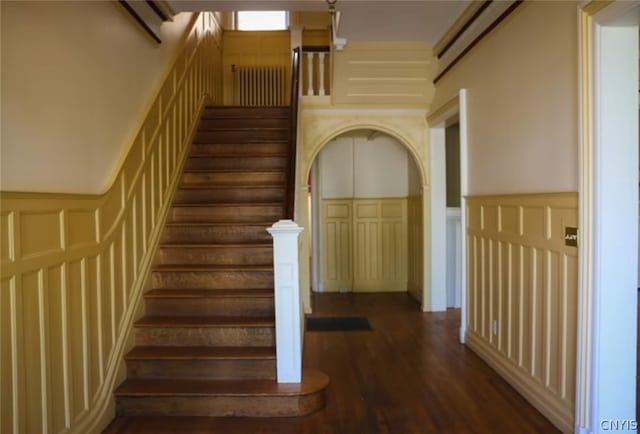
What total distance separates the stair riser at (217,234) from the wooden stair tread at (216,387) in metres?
1.30

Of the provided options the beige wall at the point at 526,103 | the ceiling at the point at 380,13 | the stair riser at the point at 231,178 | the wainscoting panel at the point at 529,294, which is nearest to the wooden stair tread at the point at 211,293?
the stair riser at the point at 231,178

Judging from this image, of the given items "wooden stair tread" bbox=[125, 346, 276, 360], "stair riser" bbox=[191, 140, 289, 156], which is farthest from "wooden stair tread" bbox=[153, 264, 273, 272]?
"stair riser" bbox=[191, 140, 289, 156]

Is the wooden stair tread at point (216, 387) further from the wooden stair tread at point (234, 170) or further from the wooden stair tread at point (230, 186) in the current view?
the wooden stair tread at point (234, 170)

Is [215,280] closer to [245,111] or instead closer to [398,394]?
[398,394]

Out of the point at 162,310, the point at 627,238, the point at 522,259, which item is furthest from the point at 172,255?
the point at 627,238

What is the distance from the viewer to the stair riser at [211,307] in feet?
10.6

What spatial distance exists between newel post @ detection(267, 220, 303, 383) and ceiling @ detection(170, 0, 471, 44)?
1.80m

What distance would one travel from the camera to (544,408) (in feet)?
8.72

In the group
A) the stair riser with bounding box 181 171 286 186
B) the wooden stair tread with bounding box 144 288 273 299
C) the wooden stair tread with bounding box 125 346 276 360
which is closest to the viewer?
the wooden stair tread with bounding box 125 346 276 360

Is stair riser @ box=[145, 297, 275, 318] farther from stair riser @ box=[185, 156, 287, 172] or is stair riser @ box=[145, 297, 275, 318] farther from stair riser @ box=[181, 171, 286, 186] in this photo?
stair riser @ box=[185, 156, 287, 172]

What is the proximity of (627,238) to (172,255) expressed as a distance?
3.13m

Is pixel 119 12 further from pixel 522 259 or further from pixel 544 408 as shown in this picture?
pixel 544 408

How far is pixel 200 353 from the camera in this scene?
9.59ft

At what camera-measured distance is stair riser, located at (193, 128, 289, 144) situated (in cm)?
482
